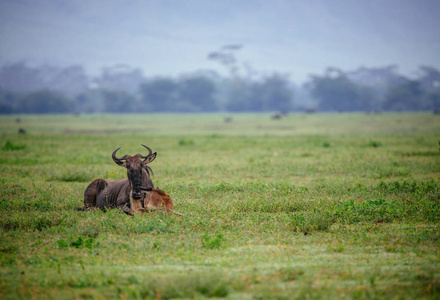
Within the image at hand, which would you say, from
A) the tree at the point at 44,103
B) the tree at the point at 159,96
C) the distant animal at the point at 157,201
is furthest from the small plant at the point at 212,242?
the tree at the point at 44,103

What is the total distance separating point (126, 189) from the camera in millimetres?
9695

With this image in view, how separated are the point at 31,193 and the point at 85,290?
6.84 m

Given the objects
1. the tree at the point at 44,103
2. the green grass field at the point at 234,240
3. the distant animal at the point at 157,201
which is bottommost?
the green grass field at the point at 234,240

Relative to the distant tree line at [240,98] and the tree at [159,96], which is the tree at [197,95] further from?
the tree at [159,96]

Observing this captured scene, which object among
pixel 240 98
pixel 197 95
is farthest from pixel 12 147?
pixel 240 98

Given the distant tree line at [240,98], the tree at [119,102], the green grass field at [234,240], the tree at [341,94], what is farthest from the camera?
the tree at [119,102]

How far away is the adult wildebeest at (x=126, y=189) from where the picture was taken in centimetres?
918

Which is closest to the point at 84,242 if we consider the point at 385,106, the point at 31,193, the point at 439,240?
the point at 31,193

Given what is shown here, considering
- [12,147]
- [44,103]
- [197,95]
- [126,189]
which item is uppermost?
[197,95]

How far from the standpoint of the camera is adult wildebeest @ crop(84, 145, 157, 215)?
9.18 m

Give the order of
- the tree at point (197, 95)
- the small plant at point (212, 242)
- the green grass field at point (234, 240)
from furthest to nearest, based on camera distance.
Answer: the tree at point (197, 95)
the small plant at point (212, 242)
the green grass field at point (234, 240)

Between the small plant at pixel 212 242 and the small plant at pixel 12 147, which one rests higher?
the small plant at pixel 12 147

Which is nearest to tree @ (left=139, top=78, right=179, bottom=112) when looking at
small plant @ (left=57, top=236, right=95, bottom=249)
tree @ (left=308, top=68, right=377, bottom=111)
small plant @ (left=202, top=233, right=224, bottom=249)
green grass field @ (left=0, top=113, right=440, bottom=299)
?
tree @ (left=308, top=68, right=377, bottom=111)

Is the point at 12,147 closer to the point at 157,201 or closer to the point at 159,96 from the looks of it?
the point at 157,201
